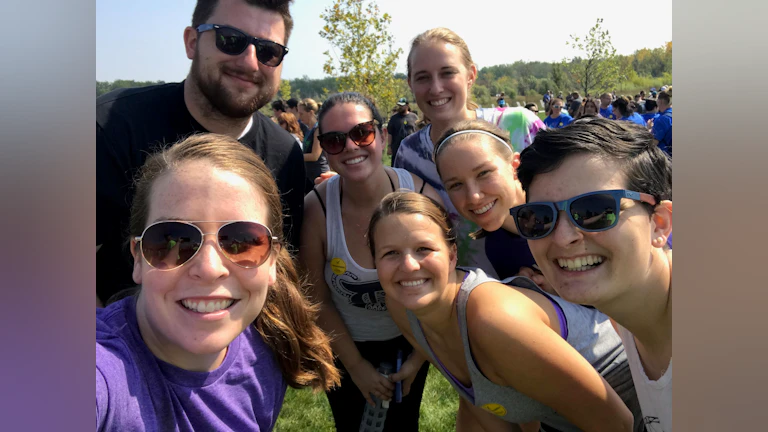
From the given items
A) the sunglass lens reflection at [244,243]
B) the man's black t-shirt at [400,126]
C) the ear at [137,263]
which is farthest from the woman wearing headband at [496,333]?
the man's black t-shirt at [400,126]

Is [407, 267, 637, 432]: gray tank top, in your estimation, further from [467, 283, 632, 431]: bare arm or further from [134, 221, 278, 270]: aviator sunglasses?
[134, 221, 278, 270]: aviator sunglasses

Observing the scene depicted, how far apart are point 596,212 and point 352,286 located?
5.08 ft

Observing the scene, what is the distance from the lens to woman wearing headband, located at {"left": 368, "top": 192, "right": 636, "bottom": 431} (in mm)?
1994

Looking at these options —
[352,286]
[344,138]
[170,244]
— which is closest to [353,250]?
[352,286]

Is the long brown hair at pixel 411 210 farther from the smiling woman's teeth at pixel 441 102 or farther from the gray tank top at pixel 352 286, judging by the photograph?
the smiling woman's teeth at pixel 441 102

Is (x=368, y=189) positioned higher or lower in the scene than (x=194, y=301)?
higher

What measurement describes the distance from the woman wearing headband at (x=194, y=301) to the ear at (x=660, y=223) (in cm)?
126

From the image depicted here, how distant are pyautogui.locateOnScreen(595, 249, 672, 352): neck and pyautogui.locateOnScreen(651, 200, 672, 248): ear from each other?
3 cm

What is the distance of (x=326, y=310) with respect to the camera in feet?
9.48

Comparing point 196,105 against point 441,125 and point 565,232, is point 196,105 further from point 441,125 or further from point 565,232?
point 565,232

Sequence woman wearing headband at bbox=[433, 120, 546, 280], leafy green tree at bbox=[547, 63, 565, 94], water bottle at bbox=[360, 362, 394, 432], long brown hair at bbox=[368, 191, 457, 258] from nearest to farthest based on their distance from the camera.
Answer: long brown hair at bbox=[368, 191, 457, 258] → woman wearing headband at bbox=[433, 120, 546, 280] → water bottle at bbox=[360, 362, 394, 432] → leafy green tree at bbox=[547, 63, 565, 94]

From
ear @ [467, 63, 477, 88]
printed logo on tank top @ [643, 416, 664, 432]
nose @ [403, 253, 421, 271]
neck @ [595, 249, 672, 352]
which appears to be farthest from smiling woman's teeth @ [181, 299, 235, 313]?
ear @ [467, 63, 477, 88]

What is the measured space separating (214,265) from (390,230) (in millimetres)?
1051
